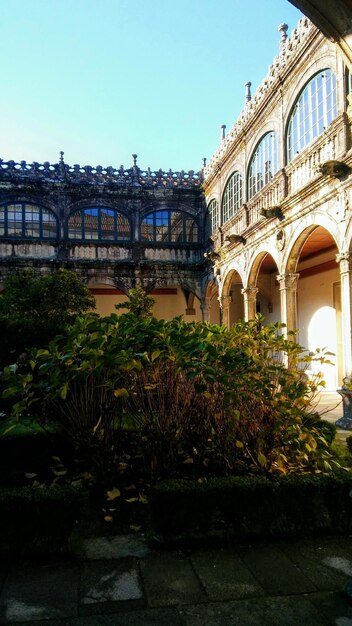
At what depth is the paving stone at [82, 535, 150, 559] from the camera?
315 centimetres

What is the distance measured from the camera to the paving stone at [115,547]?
3152mm

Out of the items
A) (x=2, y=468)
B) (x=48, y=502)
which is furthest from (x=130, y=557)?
(x=2, y=468)

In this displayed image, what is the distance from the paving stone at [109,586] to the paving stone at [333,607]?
0.98 meters

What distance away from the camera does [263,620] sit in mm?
2387

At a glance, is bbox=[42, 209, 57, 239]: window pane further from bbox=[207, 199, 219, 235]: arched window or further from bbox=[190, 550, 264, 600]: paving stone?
bbox=[190, 550, 264, 600]: paving stone

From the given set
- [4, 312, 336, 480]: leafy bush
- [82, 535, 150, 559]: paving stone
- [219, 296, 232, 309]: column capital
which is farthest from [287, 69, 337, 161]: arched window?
[82, 535, 150, 559]: paving stone

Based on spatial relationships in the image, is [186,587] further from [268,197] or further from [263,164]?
[263,164]

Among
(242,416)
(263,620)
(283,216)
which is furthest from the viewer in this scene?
(283,216)

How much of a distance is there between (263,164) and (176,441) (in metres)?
10.5

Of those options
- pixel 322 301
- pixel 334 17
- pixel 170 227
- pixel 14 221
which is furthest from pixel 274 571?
pixel 14 221

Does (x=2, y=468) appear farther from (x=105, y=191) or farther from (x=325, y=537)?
(x=105, y=191)

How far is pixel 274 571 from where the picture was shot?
114 inches

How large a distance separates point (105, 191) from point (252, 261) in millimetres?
8068

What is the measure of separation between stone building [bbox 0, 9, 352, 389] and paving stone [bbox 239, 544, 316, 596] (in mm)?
5730
